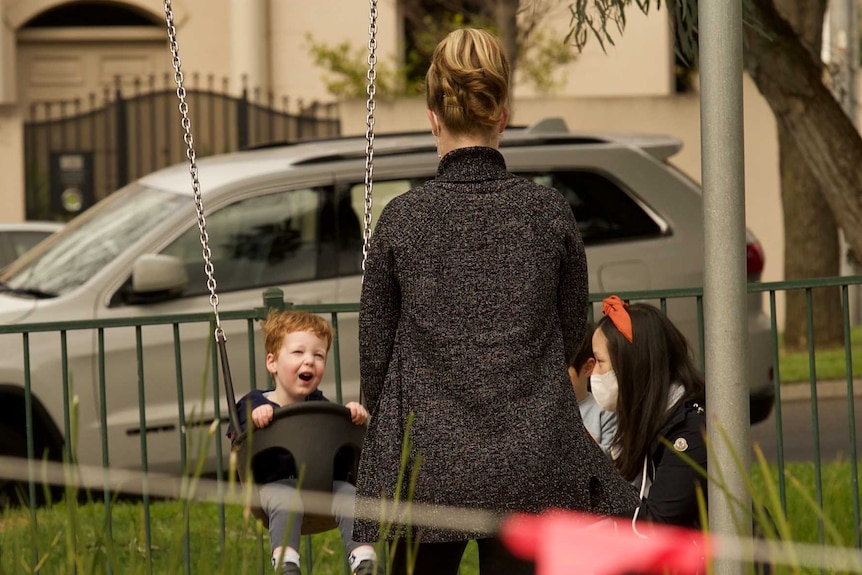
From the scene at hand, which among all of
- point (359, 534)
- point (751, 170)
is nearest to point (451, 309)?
point (359, 534)

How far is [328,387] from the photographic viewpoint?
23.7 ft

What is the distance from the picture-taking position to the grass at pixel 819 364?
37.6 feet

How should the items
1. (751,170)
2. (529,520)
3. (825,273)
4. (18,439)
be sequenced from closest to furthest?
(529,520)
(18,439)
(825,273)
(751,170)

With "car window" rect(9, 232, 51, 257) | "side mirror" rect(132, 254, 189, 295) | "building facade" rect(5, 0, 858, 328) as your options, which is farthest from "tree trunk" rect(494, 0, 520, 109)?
"side mirror" rect(132, 254, 189, 295)

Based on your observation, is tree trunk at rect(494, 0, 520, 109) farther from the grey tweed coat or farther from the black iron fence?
the grey tweed coat

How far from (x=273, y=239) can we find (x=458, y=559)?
4467mm

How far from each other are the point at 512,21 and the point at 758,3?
385 inches

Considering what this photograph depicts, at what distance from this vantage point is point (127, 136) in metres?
17.5

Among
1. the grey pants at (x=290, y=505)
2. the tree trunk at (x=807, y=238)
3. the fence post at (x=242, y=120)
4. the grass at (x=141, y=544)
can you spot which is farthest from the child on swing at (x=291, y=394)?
the fence post at (x=242, y=120)

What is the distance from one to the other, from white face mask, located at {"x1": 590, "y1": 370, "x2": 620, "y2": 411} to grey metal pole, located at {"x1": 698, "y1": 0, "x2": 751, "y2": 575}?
80 centimetres

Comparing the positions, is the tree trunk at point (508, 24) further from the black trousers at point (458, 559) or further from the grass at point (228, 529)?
the black trousers at point (458, 559)

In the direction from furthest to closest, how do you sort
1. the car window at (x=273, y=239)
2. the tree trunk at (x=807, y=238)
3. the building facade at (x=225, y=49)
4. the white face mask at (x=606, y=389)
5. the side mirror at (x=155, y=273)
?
the building facade at (x=225, y=49), the tree trunk at (x=807, y=238), the car window at (x=273, y=239), the side mirror at (x=155, y=273), the white face mask at (x=606, y=389)

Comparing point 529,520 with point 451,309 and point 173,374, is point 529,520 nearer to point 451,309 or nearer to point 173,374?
point 451,309

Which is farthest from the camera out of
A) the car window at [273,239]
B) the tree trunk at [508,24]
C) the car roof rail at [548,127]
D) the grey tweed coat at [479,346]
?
the tree trunk at [508,24]
